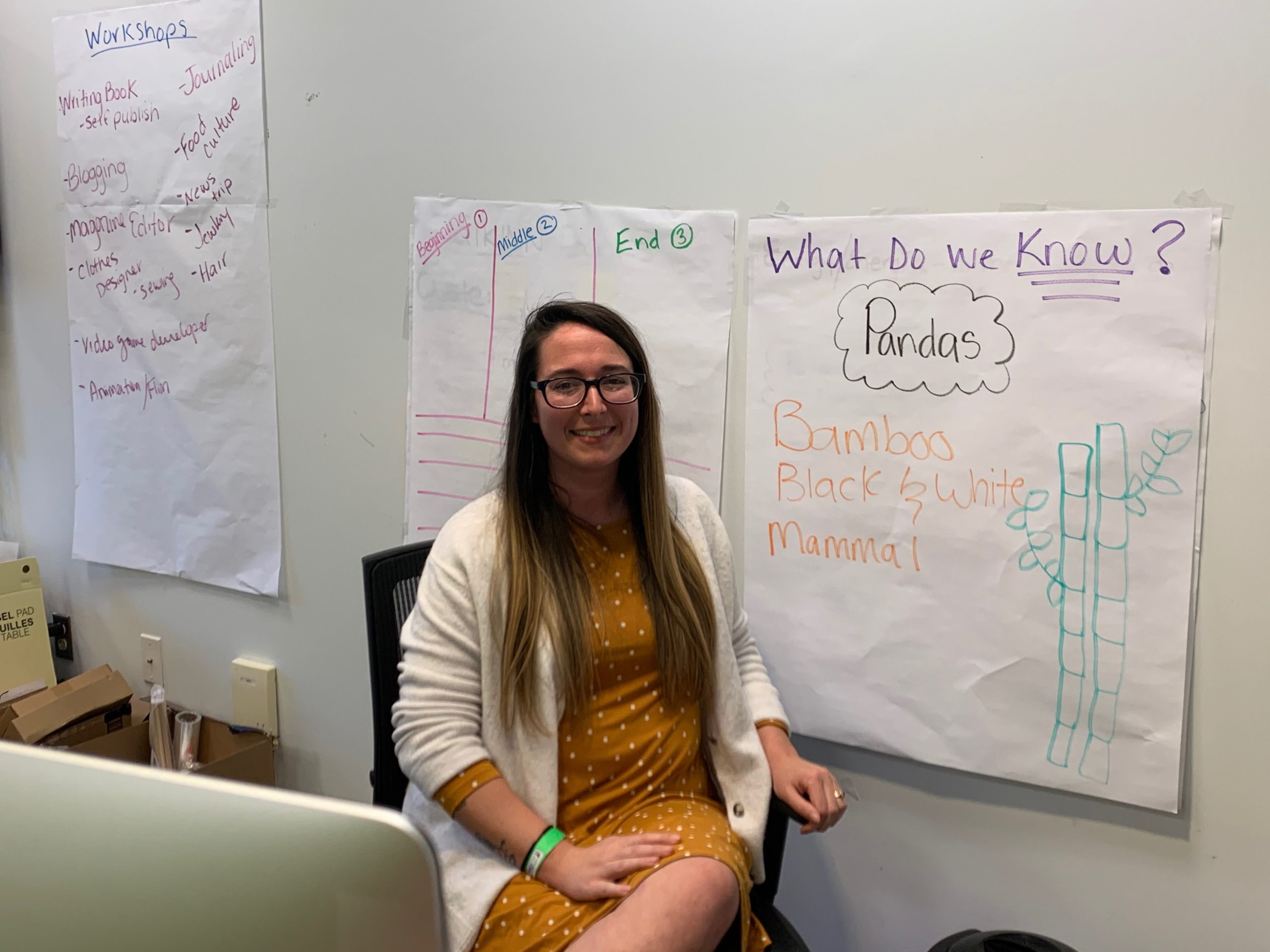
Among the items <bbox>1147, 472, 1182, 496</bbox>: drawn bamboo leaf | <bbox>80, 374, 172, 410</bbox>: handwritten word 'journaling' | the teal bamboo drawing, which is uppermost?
<bbox>80, 374, 172, 410</bbox>: handwritten word 'journaling'

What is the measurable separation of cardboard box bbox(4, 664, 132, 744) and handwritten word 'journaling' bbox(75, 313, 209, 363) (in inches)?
28.8

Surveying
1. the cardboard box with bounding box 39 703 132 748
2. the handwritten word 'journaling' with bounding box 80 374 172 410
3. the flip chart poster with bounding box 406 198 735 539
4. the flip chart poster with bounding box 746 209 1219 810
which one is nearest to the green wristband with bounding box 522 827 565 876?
the flip chart poster with bounding box 746 209 1219 810

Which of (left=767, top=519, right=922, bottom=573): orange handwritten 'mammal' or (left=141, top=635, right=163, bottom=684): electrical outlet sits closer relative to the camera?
(left=767, top=519, right=922, bottom=573): orange handwritten 'mammal'

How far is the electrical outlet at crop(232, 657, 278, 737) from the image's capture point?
1.92 metres

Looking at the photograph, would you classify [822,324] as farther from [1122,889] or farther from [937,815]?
[1122,889]

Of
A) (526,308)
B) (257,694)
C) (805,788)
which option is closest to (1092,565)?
(805,788)

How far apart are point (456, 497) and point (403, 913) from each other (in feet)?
4.11

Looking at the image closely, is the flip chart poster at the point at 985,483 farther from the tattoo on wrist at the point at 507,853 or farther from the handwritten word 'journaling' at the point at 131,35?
the handwritten word 'journaling' at the point at 131,35

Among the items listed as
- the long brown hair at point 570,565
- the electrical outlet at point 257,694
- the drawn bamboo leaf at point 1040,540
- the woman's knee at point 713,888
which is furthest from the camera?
the electrical outlet at point 257,694

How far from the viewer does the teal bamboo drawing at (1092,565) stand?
1179 millimetres

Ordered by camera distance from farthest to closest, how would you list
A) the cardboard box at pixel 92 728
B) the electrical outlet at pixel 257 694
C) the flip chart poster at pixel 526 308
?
the electrical outlet at pixel 257 694, the cardboard box at pixel 92 728, the flip chart poster at pixel 526 308

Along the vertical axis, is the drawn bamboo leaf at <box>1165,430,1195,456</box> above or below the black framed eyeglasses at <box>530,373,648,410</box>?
below

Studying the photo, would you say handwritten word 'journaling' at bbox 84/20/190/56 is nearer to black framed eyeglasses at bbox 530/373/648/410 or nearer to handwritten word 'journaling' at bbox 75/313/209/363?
handwritten word 'journaling' at bbox 75/313/209/363

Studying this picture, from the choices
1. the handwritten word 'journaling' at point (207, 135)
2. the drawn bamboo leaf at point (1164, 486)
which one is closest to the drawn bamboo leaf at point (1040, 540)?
the drawn bamboo leaf at point (1164, 486)
